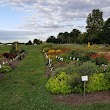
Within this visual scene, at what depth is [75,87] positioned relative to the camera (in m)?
12.0

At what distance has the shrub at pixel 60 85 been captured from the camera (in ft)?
39.5

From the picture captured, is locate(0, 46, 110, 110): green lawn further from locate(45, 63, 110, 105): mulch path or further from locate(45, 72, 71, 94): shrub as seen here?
locate(45, 63, 110, 105): mulch path

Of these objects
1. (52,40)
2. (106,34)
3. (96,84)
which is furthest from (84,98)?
(52,40)

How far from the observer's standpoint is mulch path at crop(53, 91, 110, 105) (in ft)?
34.9

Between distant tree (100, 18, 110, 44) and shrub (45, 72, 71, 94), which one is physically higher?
distant tree (100, 18, 110, 44)

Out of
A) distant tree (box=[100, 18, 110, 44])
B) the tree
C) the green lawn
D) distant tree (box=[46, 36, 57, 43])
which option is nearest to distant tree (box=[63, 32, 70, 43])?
distant tree (box=[46, 36, 57, 43])

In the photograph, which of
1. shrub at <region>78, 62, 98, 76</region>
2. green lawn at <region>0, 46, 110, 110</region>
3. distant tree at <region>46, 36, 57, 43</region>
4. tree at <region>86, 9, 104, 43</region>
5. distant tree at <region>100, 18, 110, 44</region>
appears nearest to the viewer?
green lawn at <region>0, 46, 110, 110</region>

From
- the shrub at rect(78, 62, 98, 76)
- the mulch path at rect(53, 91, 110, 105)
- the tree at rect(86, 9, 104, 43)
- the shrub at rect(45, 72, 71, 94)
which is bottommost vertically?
the mulch path at rect(53, 91, 110, 105)

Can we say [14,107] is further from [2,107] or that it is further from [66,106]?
[66,106]

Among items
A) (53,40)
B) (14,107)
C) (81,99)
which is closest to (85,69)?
(81,99)

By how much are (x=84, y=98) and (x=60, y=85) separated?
1447 millimetres

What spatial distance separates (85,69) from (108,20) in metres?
73.9

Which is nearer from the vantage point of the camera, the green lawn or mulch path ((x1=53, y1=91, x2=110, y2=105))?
the green lawn

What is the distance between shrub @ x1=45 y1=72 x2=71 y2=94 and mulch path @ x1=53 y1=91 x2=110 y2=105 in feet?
1.41
